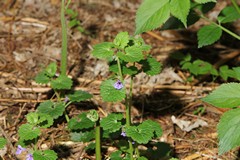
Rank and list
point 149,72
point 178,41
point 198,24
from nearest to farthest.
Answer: point 149,72 < point 178,41 < point 198,24

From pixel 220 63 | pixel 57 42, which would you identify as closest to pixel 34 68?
pixel 57 42

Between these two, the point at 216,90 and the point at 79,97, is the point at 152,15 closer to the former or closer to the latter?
the point at 216,90

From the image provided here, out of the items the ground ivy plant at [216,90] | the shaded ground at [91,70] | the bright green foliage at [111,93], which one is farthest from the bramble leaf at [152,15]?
the shaded ground at [91,70]

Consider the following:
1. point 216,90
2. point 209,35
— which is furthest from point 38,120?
point 209,35

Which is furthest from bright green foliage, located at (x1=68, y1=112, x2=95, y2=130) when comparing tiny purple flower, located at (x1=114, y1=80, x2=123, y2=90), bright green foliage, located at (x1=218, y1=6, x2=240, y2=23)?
bright green foliage, located at (x1=218, y1=6, x2=240, y2=23)

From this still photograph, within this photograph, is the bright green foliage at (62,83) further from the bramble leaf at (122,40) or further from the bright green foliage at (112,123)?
the bramble leaf at (122,40)

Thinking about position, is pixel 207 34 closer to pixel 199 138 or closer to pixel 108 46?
pixel 199 138
